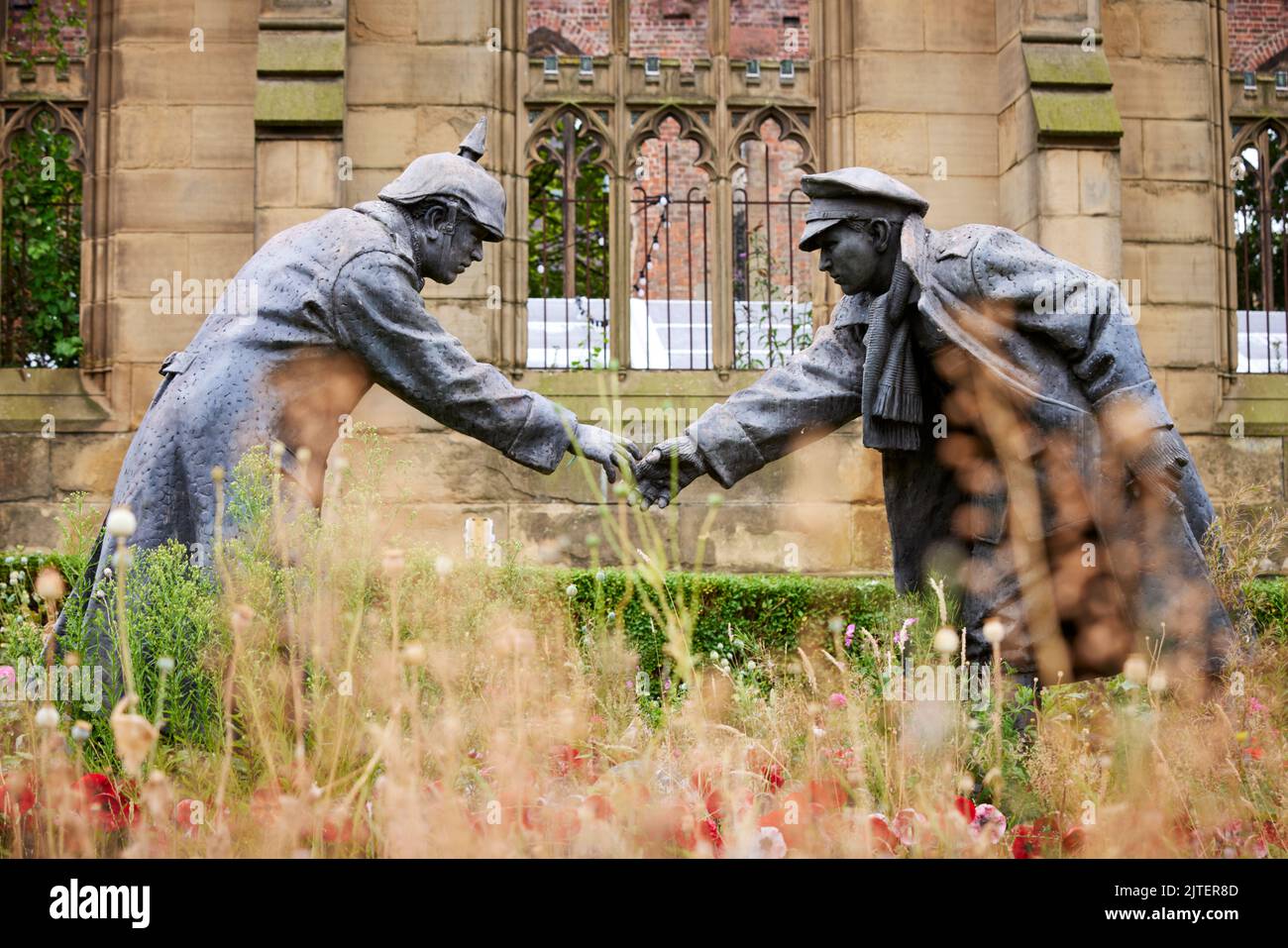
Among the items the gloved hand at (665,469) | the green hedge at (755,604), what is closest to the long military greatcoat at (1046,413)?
the gloved hand at (665,469)

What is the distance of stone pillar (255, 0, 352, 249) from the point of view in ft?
28.5

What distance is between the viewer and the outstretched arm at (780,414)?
4488mm

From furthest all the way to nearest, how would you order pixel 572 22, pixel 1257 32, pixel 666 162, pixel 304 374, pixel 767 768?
pixel 572 22 < pixel 1257 32 < pixel 666 162 < pixel 304 374 < pixel 767 768

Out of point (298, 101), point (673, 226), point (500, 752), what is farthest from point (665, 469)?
point (673, 226)

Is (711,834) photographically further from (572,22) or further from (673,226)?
(572,22)

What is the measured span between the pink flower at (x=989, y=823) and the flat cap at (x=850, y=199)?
1952 mm

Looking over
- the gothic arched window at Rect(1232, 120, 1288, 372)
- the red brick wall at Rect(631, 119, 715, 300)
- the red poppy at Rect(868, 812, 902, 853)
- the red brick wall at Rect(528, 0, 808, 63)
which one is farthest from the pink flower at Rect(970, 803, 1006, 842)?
the red brick wall at Rect(528, 0, 808, 63)

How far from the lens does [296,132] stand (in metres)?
8.77

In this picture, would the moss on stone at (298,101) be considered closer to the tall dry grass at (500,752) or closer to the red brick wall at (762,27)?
the tall dry grass at (500,752)

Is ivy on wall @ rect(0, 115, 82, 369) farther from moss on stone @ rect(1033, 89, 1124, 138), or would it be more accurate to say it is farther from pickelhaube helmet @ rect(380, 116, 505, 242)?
moss on stone @ rect(1033, 89, 1124, 138)

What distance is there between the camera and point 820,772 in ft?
10.9

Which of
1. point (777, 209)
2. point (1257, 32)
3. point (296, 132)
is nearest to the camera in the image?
point (296, 132)

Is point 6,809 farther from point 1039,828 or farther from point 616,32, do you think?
point 616,32

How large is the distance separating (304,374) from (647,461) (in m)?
1.27
